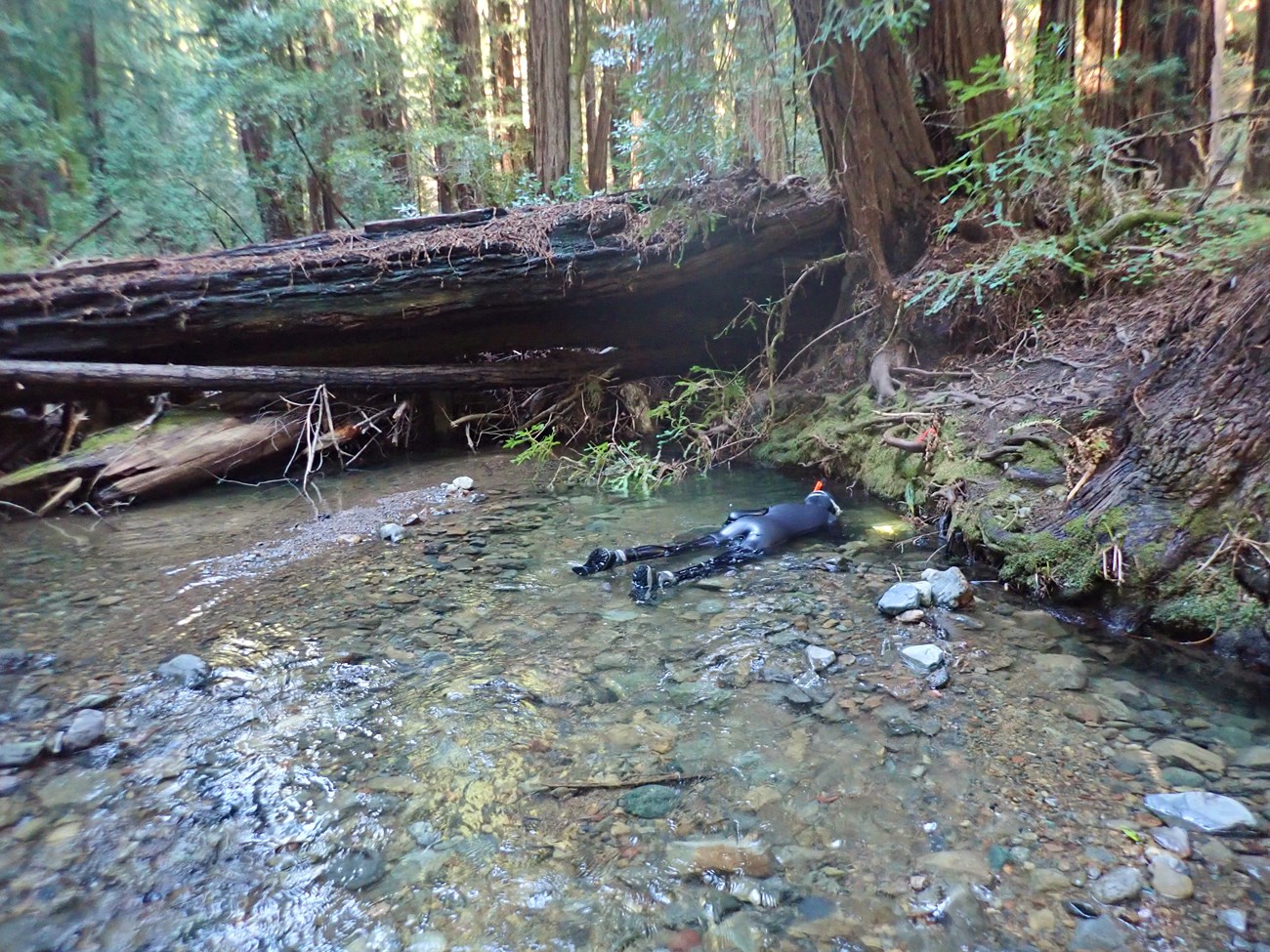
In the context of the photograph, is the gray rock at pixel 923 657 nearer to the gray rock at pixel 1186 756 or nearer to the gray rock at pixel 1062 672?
the gray rock at pixel 1062 672

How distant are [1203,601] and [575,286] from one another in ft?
14.9

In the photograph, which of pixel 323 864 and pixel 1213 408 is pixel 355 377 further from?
pixel 1213 408

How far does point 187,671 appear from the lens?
8.06 feet

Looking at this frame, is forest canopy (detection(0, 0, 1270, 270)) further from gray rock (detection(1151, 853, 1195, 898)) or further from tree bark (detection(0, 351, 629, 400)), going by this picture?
gray rock (detection(1151, 853, 1195, 898))

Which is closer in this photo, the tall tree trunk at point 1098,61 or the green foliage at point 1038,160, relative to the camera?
the green foliage at point 1038,160

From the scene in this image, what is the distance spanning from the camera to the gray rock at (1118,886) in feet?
4.73

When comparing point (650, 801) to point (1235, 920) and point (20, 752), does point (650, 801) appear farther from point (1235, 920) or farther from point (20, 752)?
point (20, 752)

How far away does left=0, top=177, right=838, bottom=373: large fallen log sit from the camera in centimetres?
516

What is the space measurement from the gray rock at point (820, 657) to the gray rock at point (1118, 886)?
101 cm

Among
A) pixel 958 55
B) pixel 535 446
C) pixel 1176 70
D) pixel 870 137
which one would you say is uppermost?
pixel 1176 70

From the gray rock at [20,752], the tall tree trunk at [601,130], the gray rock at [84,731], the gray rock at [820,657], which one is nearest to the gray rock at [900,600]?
the gray rock at [820,657]

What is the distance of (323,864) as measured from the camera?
1604mm

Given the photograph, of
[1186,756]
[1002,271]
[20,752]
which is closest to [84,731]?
[20,752]

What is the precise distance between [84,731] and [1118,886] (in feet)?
9.14
